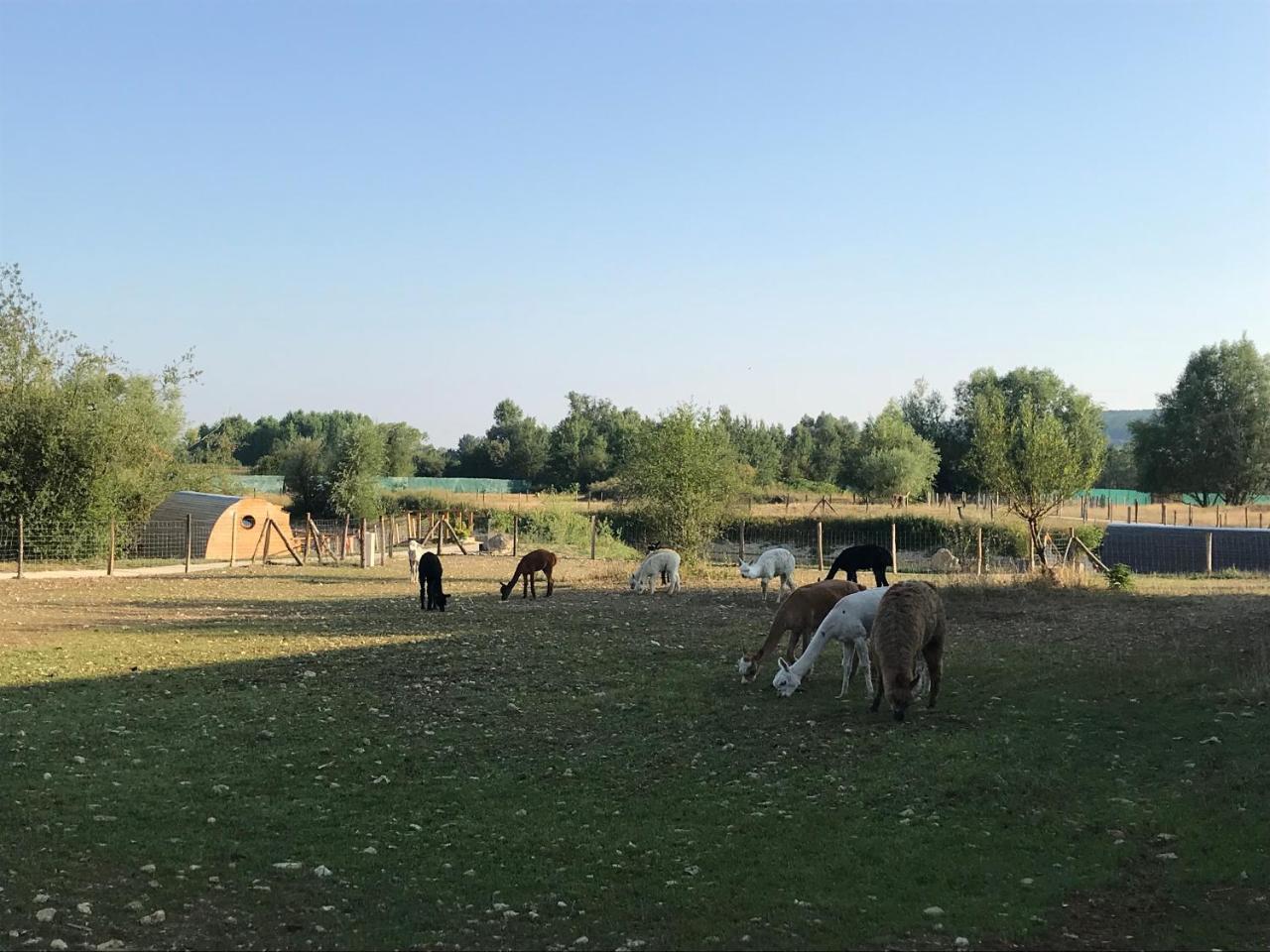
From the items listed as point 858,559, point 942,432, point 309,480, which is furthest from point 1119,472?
point 858,559

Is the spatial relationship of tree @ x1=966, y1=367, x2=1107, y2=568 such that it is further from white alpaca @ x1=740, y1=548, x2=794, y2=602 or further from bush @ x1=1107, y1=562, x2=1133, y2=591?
white alpaca @ x1=740, y1=548, x2=794, y2=602

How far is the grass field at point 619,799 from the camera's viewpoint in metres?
6.55

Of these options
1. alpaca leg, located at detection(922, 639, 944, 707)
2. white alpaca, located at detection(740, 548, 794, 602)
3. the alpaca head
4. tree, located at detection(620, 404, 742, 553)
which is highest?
tree, located at detection(620, 404, 742, 553)

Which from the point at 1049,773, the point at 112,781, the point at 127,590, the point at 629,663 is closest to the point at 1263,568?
the point at 629,663

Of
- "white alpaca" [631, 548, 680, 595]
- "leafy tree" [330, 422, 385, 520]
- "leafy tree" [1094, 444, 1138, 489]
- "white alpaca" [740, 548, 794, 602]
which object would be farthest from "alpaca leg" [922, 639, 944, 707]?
"leafy tree" [1094, 444, 1138, 489]

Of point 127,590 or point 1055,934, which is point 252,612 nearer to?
point 127,590

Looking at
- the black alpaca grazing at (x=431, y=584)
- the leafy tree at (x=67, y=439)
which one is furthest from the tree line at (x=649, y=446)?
the black alpaca grazing at (x=431, y=584)

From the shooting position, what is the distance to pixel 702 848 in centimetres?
792

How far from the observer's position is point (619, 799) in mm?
9273

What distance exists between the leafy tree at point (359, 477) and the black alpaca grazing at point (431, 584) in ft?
160

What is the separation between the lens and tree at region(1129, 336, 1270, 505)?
8156 cm

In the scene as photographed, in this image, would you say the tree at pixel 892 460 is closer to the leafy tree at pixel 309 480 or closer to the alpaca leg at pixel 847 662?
the leafy tree at pixel 309 480

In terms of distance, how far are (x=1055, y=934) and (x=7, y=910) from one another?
20.2 ft

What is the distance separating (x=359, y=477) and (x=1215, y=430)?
209 feet
